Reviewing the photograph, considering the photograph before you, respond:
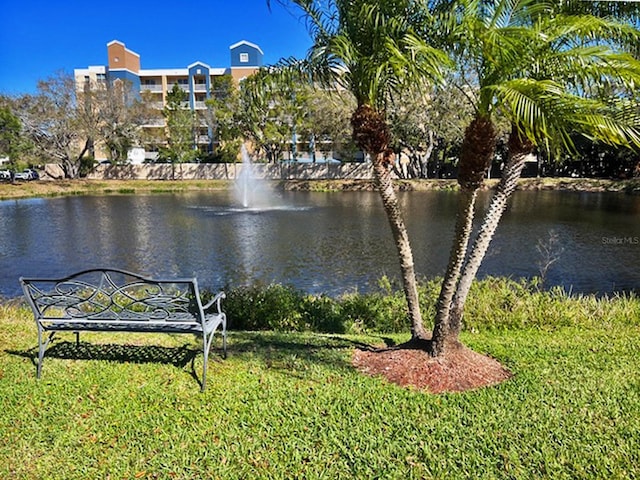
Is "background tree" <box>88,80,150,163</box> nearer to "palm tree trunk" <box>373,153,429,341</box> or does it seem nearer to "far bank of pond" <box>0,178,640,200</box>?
"far bank of pond" <box>0,178,640,200</box>

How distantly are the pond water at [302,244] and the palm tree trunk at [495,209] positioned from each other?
5581 millimetres

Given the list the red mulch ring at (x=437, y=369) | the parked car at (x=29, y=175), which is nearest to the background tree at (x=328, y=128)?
the parked car at (x=29, y=175)

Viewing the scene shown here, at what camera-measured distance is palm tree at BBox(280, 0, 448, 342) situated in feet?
13.2

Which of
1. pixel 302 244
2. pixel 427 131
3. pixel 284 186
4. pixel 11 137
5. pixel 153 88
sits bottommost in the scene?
pixel 302 244

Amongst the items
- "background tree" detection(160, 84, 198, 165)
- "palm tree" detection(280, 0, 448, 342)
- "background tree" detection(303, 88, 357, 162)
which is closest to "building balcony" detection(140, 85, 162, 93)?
"background tree" detection(160, 84, 198, 165)

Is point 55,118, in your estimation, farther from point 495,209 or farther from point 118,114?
point 495,209

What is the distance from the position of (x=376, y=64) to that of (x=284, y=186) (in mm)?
38473

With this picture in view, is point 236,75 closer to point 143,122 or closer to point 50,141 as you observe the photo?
point 143,122

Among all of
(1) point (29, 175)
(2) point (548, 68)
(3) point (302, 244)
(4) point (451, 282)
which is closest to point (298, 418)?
(4) point (451, 282)

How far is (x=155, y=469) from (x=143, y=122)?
154 feet

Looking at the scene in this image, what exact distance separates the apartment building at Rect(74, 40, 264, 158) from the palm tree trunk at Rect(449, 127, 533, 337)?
4961 cm

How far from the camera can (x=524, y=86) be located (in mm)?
3311

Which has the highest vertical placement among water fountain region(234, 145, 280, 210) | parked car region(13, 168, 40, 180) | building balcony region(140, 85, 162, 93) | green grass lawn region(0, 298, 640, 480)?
building balcony region(140, 85, 162, 93)

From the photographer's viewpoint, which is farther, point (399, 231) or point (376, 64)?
point (399, 231)
